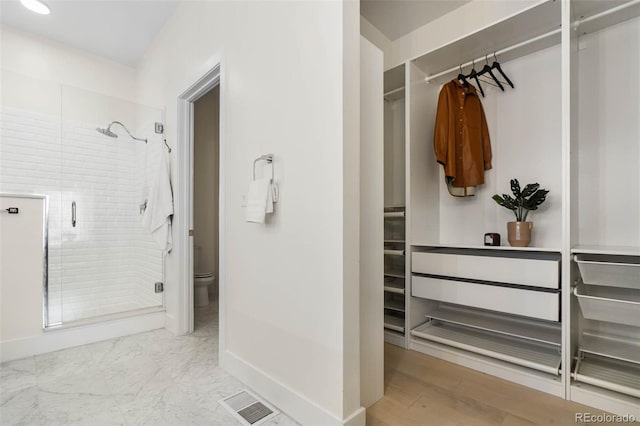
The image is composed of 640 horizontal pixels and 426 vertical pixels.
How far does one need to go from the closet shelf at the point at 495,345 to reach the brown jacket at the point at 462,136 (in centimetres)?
106

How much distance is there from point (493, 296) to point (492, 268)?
6.5 inches

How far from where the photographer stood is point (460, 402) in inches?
63.6

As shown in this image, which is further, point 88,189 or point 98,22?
point 98,22

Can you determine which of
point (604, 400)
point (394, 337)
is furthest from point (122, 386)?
point (604, 400)

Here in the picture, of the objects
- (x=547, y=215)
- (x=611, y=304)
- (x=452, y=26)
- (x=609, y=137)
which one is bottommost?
(x=611, y=304)

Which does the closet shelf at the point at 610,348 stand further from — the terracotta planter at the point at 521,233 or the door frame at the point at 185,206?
the door frame at the point at 185,206

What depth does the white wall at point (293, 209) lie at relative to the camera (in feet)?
4.44

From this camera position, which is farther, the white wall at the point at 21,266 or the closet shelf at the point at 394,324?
the closet shelf at the point at 394,324

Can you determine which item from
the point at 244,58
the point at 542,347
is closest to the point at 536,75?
the point at 542,347

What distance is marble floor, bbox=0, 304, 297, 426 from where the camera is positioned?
150 cm

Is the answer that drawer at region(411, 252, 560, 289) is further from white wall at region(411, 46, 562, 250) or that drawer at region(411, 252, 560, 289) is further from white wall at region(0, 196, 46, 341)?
white wall at region(0, 196, 46, 341)

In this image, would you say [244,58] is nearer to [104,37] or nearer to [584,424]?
[104,37]

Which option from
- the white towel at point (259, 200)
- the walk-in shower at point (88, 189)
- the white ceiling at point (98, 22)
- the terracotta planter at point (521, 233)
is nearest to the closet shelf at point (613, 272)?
the terracotta planter at point (521, 233)

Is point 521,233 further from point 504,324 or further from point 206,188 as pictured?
point 206,188
